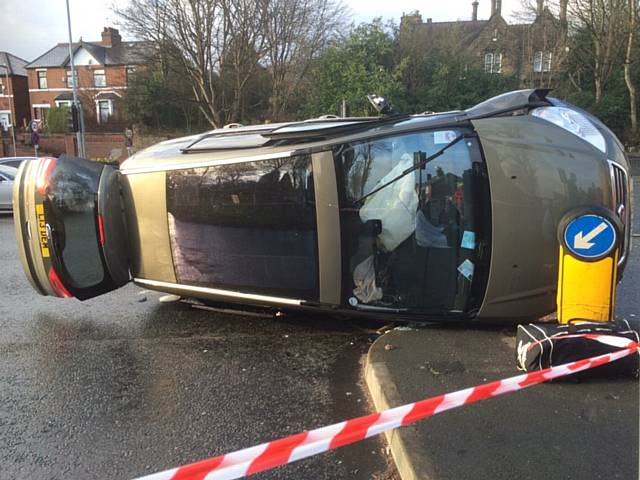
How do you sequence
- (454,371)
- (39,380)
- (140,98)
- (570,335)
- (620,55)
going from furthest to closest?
(140,98) → (620,55) → (39,380) → (454,371) → (570,335)

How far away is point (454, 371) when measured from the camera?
3.76 meters

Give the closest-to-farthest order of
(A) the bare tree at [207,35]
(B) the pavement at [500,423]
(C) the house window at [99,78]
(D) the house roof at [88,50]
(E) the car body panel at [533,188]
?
1. (B) the pavement at [500,423]
2. (E) the car body panel at [533,188]
3. (A) the bare tree at [207,35]
4. (D) the house roof at [88,50]
5. (C) the house window at [99,78]

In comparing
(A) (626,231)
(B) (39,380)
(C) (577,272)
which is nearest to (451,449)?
(C) (577,272)

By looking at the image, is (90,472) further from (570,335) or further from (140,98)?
(140,98)

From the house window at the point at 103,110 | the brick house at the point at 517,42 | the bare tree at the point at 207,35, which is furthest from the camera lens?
the house window at the point at 103,110

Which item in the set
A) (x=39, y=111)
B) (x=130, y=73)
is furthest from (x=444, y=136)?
(x=39, y=111)

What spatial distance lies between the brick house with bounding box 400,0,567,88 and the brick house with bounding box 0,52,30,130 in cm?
4564

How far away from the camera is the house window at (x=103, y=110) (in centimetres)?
4572

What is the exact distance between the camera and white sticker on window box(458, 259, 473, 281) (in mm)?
4207

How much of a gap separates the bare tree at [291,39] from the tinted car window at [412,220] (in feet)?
75.5

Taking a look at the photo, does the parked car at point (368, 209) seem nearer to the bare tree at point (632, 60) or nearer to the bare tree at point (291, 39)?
Answer: the bare tree at point (291, 39)

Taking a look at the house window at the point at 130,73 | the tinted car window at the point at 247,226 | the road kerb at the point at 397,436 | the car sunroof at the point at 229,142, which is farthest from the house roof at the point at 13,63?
the road kerb at the point at 397,436

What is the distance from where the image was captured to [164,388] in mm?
3938

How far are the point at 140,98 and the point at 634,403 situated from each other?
133 feet
